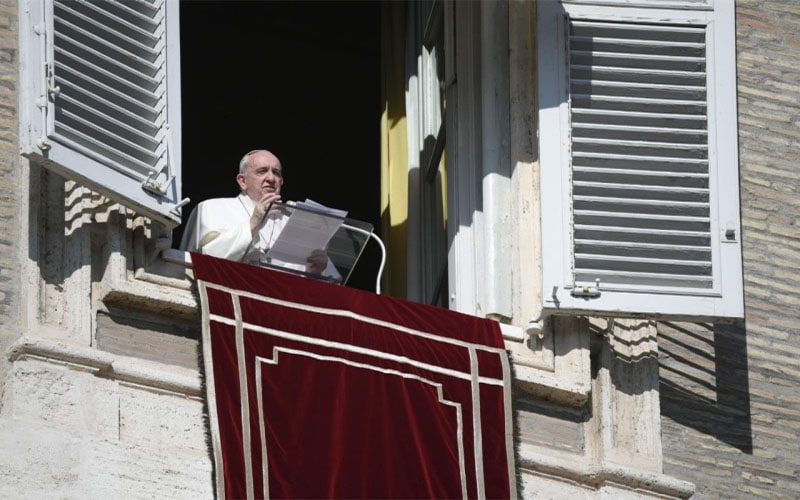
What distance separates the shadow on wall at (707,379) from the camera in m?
11.5

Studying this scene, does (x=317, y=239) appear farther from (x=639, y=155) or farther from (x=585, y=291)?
(x=639, y=155)

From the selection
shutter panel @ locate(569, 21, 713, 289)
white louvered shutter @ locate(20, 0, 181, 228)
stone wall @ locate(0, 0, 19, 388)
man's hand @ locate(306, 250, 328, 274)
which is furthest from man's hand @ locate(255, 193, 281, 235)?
shutter panel @ locate(569, 21, 713, 289)

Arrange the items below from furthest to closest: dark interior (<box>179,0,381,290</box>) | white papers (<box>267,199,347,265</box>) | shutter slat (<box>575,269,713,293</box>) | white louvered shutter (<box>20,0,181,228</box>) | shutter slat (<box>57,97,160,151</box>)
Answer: dark interior (<box>179,0,381,290</box>)
shutter slat (<box>575,269,713,293</box>)
white papers (<box>267,199,347,265</box>)
shutter slat (<box>57,97,160,151</box>)
white louvered shutter (<box>20,0,181,228</box>)

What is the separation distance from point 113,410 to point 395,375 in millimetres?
1145

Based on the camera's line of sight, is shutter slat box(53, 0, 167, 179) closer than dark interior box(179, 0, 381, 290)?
Yes

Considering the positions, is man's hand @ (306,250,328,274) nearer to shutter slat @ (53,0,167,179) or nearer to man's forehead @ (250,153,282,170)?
shutter slat @ (53,0,167,179)

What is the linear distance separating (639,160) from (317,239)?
1330mm

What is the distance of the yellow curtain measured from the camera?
1373 centimetres

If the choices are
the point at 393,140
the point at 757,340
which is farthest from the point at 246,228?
the point at 393,140

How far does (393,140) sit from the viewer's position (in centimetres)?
1419

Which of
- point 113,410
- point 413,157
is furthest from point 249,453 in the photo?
point 413,157

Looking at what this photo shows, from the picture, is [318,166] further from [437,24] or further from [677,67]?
[677,67]

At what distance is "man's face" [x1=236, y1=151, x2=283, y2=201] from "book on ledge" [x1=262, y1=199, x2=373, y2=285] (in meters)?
0.98

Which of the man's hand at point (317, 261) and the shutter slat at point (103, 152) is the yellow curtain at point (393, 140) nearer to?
the man's hand at point (317, 261)
